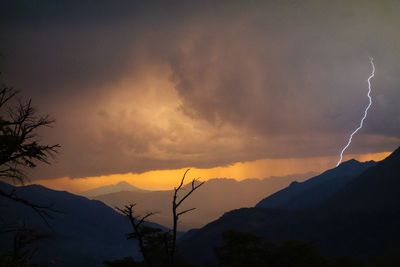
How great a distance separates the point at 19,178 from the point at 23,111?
242cm

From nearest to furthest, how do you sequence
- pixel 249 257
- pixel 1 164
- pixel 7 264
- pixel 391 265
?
pixel 7 264 → pixel 1 164 → pixel 249 257 → pixel 391 265

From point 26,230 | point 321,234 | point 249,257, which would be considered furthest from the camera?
point 321,234

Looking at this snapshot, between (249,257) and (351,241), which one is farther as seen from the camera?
(351,241)

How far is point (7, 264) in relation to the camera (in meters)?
12.8

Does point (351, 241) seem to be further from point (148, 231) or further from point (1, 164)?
point (1, 164)

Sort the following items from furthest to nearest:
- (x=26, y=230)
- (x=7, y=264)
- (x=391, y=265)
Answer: (x=391, y=265)
(x=26, y=230)
(x=7, y=264)

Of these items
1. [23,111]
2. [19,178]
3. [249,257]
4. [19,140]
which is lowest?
[249,257]

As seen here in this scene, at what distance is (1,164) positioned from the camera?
1366 cm

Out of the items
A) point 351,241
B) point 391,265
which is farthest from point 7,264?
point 351,241

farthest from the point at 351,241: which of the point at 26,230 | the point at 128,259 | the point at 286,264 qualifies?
the point at 26,230

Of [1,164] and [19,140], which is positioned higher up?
[19,140]

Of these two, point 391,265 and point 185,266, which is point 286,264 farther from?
point 391,265

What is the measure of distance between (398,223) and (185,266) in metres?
142

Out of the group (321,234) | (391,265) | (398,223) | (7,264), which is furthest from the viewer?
(321,234)
